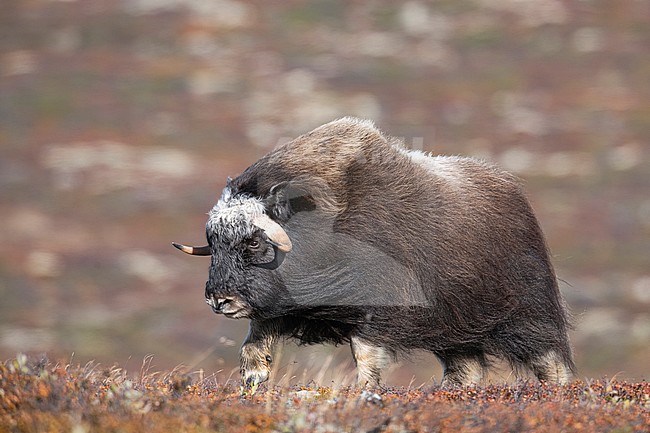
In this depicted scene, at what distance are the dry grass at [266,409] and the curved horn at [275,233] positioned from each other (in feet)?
2.86

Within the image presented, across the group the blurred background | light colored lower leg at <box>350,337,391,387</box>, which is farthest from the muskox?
the blurred background

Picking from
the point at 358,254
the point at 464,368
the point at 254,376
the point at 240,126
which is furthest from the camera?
the point at 240,126

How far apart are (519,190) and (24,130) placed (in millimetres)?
22612

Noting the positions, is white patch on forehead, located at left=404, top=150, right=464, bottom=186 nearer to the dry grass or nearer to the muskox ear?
the muskox ear

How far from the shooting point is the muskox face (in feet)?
18.9

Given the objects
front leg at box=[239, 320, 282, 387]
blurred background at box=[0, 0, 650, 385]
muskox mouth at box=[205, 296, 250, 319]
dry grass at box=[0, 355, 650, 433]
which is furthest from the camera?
blurred background at box=[0, 0, 650, 385]

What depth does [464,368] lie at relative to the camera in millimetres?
6789

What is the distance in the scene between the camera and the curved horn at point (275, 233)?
5.79m

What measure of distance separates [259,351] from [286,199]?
897 millimetres

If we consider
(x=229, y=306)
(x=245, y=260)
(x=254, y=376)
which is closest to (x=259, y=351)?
(x=254, y=376)

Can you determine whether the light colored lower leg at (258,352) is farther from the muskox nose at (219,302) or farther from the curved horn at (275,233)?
Result: the curved horn at (275,233)

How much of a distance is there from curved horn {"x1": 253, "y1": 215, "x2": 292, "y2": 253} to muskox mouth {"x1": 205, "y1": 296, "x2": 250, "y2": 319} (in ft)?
1.23

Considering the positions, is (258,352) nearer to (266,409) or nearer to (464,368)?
(464,368)

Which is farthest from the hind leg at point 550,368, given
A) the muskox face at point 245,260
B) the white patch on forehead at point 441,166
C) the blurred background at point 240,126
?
the blurred background at point 240,126
